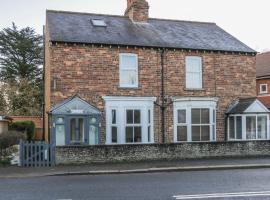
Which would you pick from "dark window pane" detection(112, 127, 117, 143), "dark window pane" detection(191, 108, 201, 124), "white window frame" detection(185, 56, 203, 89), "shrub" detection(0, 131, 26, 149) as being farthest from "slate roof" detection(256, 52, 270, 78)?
"shrub" detection(0, 131, 26, 149)

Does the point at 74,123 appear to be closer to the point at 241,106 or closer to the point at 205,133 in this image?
the point at 205,133

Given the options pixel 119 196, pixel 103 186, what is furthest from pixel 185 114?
pixel 119 196

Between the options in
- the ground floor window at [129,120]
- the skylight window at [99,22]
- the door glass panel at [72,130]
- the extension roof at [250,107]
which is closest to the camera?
the door glass panel at [72,130]

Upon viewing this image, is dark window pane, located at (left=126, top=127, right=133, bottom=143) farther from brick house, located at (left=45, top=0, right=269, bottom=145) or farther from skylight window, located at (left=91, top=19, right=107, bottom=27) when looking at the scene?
skylight window, located at (left=91, top=19, right=107, bottom=27)

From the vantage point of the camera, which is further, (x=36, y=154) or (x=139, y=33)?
(x=139, y=33)

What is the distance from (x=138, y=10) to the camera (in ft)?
93.8

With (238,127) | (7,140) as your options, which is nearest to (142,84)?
(238,127)

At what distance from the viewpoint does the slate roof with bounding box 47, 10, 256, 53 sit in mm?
24656

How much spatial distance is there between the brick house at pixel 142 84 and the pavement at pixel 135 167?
5.29 meters

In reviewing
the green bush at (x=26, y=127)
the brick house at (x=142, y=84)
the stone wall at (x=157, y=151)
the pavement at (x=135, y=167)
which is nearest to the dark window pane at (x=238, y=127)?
the brick house at (x=142, y=84)

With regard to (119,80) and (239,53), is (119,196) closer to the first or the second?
(119,80)

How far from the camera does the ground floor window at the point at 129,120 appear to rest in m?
24.4

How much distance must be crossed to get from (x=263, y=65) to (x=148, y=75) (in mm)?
20670

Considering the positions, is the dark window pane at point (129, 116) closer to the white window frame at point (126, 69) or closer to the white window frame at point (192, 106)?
the white window frame at point (126, 69)
